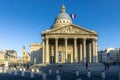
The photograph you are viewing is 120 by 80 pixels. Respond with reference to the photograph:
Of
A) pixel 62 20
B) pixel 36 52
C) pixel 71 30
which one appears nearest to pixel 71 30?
pixel 71 30

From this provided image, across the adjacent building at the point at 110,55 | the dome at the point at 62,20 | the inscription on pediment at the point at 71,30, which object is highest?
the dome at the point at 62,20

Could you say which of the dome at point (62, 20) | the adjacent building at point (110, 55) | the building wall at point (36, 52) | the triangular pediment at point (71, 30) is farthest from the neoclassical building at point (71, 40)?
the adjacent building at point (110, 55)

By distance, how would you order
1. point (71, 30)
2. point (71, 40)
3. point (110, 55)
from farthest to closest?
1. point (110, 55)
2. point (71, 40)
3. point (71, 30)

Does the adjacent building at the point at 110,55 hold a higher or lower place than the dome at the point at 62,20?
lower

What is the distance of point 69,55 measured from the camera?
88625mm

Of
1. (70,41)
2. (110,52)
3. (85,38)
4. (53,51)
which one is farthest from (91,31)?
(110,52)

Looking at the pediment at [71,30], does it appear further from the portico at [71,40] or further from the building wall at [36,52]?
the building wall at [36,52]

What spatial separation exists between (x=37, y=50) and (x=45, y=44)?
19784 mm

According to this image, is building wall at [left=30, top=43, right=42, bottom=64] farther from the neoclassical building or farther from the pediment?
the pediment

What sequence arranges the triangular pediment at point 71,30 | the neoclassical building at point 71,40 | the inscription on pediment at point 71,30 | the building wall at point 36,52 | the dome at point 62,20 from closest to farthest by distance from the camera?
the neoclassical building at point 71,40 < the triangular pediment at point 71,30 < the inscription on pediment at point 71,30 < the building wall at point 36,52 < the dome at point 62,20

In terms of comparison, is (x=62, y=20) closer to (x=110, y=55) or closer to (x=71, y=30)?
(x=71, y=30)

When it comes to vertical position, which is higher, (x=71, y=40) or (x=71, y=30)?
(x=71, y=30)

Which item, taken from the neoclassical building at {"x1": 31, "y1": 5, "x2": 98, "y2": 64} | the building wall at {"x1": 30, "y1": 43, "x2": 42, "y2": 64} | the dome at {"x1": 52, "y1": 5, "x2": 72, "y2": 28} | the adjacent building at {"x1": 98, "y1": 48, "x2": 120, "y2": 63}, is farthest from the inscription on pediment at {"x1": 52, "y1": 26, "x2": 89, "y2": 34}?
the adjacent building at {"x1": 98, "y1": 48, "x2": 120, "y2": 63}

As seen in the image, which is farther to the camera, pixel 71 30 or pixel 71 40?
pixel 71 40
